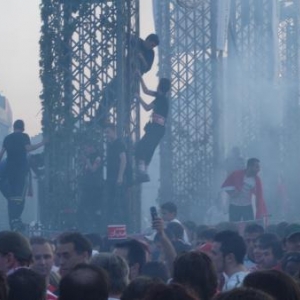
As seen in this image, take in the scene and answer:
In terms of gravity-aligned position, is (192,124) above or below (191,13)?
below

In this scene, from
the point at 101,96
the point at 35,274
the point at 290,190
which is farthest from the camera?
the point at 290,190

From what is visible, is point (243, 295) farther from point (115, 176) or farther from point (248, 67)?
point (248, 67)

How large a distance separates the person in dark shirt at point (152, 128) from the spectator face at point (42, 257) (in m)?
6.54

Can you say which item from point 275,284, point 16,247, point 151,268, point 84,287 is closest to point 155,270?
Answer: point 151,268

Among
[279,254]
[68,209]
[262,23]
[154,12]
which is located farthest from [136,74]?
[262,23]

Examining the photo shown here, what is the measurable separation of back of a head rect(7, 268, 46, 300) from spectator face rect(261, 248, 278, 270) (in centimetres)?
486

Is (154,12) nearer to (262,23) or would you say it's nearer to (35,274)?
(262,23)

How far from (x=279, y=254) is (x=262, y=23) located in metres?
18.4

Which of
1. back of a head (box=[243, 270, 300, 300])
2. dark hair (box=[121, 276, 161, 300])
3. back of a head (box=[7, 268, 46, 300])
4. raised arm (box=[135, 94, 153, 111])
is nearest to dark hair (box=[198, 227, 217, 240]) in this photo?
raised arm (box=[135, 94, 153, 111])

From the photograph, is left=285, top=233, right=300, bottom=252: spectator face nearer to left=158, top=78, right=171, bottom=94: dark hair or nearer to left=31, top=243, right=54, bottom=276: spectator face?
left=31, top=243, right=54, bottom=276: spectator face

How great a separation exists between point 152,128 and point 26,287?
1093 centimetres

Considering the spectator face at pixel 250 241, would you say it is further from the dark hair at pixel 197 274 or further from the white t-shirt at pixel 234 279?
the dark hair at pixel 197 274

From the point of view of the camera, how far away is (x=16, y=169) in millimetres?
15648

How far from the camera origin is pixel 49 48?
1496 cm
